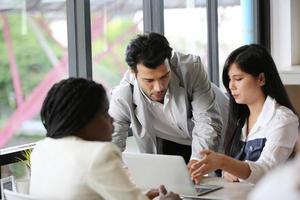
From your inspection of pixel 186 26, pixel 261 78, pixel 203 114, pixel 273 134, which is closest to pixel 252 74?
pixel 261 78

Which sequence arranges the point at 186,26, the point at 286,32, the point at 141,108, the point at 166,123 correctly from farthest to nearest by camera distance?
the point at 286,32 → the point at 186,26 → the point at 166,123 → the point at 141,108

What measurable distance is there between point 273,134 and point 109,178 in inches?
41.0

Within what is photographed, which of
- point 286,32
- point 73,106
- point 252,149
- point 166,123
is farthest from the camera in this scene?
point 286,32

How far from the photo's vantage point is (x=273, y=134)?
2.30m

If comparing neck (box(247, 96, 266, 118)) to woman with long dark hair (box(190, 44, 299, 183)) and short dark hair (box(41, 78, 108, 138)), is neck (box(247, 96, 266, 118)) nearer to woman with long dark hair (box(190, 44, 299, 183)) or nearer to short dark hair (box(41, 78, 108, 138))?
woman with long dark hair (box(190, 44, 299, 183))

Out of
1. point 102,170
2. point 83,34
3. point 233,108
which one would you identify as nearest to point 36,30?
point 83,34

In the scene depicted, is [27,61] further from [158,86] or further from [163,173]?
[163,173]

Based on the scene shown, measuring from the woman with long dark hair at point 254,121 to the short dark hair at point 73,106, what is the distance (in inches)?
26.7

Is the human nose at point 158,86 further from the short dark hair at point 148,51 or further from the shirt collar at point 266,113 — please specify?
the shirt collar at point 266,113

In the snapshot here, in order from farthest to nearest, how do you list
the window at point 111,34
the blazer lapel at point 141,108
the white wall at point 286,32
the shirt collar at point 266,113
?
the white wall at point 286,32, the window at point 111,34, the blazer lapel at point 141,108, the shirt collar at point 266,113

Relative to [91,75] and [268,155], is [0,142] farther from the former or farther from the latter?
[268,155]

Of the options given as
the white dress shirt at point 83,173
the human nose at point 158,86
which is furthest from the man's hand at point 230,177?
the white dress shirt at point 83,173

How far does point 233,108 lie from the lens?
2561mm

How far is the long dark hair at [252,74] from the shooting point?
2418mm
